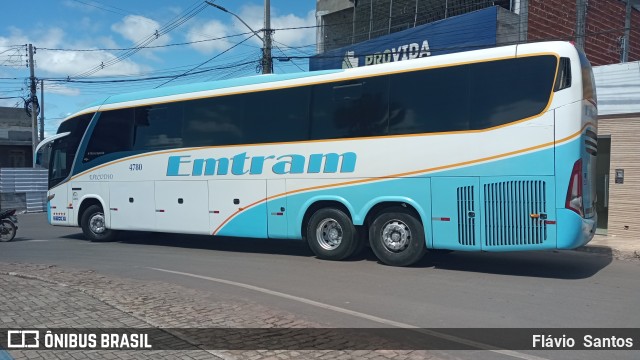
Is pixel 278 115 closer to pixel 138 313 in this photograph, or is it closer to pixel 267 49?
pixel 138 313

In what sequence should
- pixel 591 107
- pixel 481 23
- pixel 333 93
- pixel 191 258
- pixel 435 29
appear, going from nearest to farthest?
pixel 591 107 < pixel 333 93 < pixel 191 258 < pixel 481 23 < pixel 435 29

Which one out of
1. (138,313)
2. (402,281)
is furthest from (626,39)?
(138,313)

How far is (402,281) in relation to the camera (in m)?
8.48

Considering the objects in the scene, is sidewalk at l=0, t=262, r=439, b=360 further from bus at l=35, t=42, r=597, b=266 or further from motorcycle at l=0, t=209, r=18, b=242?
motorcycle at l=0, t=209, r=18, b=242

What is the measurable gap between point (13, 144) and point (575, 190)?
137 ft

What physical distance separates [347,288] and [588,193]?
169 inches

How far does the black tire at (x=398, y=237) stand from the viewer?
9.41 m

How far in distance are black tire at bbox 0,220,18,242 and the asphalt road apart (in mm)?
1800

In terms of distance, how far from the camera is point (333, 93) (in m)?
10.3

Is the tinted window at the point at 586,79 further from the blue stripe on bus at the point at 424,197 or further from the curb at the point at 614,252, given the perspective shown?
the curb at the point at 614,252

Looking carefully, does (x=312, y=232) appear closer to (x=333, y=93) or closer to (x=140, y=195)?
(x=333, y=93)

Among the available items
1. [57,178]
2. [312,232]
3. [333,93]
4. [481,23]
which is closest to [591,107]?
[333,93]

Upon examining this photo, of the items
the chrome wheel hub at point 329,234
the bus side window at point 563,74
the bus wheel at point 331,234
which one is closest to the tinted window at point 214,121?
the bus wheel at point 331,234

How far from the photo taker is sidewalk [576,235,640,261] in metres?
11.0
